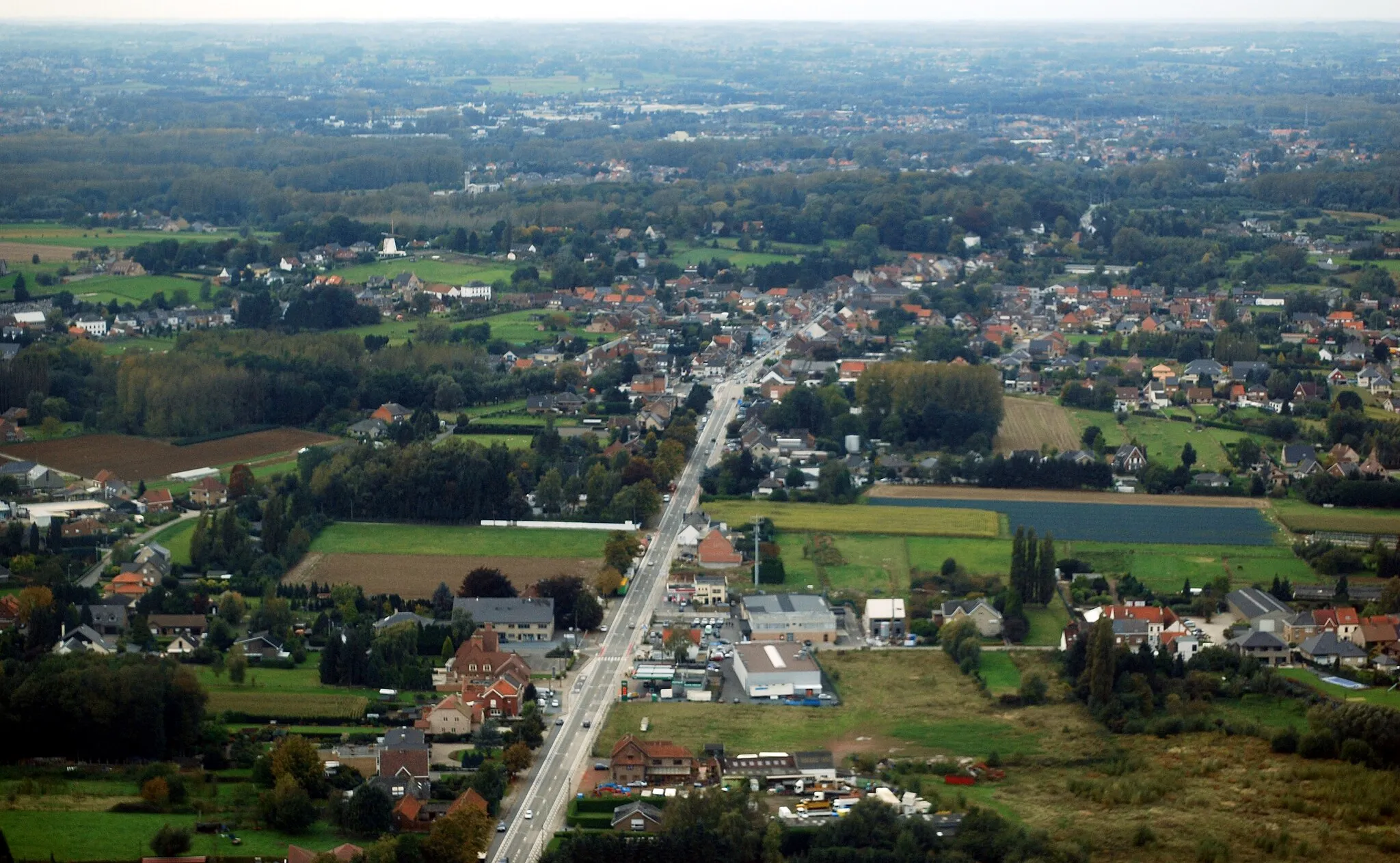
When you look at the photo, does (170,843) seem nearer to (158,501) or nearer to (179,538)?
(179,538)

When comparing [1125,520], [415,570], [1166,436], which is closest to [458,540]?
[415,570]

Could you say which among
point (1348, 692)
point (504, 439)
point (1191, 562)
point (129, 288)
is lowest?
point (129, 288)

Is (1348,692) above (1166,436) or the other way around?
above

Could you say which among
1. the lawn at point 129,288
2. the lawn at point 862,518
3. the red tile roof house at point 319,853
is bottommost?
the lawn at point 129,288

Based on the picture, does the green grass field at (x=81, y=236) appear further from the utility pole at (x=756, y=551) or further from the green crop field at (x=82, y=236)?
the utility pole at (x=756, y=551)

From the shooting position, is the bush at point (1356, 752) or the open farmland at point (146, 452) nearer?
the bush at point (1356, 752)

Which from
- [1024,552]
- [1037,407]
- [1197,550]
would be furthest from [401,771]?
[1037,407]

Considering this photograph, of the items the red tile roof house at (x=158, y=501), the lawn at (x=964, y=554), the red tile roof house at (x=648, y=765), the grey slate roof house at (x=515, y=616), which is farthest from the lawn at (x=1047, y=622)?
the red tile roof house at (x=158, y=501)
